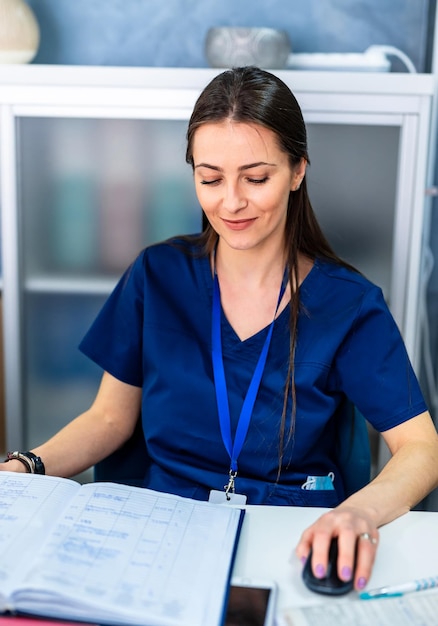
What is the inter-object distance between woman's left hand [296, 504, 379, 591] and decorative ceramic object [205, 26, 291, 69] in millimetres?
1306

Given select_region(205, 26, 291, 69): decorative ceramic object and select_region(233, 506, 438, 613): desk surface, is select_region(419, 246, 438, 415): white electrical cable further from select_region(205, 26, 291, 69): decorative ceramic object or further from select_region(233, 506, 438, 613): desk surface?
select_region(233, 506, 438, 613): desk surface

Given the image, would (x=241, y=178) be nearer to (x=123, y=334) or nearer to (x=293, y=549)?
(x=123, y=334)

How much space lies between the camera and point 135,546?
91 centimetres

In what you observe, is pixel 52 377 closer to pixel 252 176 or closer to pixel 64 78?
pixel 64 78

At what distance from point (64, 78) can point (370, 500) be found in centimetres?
128

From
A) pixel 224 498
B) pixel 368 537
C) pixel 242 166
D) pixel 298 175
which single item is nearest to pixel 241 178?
pixel 242 166

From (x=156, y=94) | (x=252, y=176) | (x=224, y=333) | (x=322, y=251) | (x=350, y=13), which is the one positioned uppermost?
(x=350, y=13)

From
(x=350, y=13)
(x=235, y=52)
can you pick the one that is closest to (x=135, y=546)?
(x=235, y=52)

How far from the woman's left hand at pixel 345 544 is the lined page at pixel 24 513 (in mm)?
301

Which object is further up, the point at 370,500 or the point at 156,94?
the point at 156,94

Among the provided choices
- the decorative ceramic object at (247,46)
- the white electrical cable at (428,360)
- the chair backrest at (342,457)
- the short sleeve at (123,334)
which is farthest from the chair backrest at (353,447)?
the decorative ceramic object at (247,46)

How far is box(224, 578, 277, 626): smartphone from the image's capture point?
2.70ft

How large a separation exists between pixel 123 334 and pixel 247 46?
0.88 meters

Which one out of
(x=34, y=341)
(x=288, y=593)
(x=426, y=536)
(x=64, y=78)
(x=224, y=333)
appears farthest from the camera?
(x=34, y=341)
